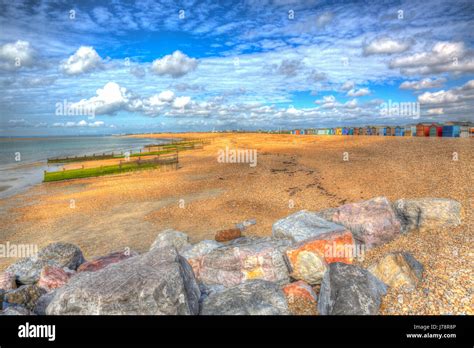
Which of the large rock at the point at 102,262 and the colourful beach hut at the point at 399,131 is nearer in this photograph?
the large rock at the point at 102,262

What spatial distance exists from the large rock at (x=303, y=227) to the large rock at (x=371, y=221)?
0.89m

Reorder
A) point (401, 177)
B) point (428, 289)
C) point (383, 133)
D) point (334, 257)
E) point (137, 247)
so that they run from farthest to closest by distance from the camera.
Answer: point (383, 133) < point (401, 177) < point (137, 247) < point (334, 257) < point (428, 289)

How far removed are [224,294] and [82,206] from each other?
1960 cm

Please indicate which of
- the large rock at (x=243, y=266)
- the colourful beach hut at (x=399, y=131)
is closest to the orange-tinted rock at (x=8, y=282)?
the large rock at (x=243, y=266)

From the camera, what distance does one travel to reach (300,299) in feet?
21.9

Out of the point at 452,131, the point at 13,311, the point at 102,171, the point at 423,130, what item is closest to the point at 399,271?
the point at 13,311

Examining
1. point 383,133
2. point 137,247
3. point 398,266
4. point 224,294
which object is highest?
point 383,133

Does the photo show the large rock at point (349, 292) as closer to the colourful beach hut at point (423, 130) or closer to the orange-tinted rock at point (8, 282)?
the orange-tinted rock at point (8, 282)

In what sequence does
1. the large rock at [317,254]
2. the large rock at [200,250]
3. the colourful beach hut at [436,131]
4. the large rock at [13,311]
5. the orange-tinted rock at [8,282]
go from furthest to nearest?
the colourful beach hut at [436,131]
the large rock at [200,250]
the orange-tinted rock at [8,282]
the large rock at [317,254]
the large rock at [13,311]

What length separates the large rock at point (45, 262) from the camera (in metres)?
9.71

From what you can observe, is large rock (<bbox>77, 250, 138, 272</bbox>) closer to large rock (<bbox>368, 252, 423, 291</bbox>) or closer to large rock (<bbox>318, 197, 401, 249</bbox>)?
large rock (<bbox>318, 197, 401, 249</bbox>)
